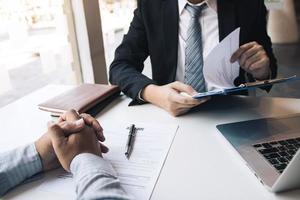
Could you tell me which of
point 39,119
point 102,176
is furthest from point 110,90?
point 102,176

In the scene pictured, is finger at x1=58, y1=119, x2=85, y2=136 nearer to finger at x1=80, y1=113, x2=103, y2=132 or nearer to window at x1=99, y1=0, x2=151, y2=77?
finger at x1=80, y1=113, x2=103, y2=132

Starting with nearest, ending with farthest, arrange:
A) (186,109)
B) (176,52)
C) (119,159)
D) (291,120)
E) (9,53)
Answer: (119,159) → (291,120) → (186,109) → (176,52) → (9,53)

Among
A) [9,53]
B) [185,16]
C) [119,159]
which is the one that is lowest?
[119,159]

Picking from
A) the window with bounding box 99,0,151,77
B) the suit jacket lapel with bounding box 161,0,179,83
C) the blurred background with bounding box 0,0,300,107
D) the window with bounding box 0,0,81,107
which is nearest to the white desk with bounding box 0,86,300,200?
the suit jacket lapel with bounding box 161,0,179,83

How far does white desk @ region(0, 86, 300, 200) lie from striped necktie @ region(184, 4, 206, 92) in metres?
0.16

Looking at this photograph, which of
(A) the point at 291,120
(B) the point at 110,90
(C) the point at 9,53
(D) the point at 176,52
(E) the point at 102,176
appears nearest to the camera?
(E) the point at 102,176

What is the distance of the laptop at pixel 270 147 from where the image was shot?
58cm

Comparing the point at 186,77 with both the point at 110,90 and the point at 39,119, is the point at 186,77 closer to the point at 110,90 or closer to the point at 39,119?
the point at 110,90

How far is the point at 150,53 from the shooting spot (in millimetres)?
1344

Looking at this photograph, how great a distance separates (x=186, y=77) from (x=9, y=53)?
1043 mm

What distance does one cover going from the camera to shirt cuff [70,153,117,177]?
63cm

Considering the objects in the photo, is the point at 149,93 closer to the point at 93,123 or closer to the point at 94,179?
the point at 93,123

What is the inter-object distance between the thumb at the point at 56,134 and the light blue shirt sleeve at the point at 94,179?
65mm

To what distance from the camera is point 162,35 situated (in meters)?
1.28
